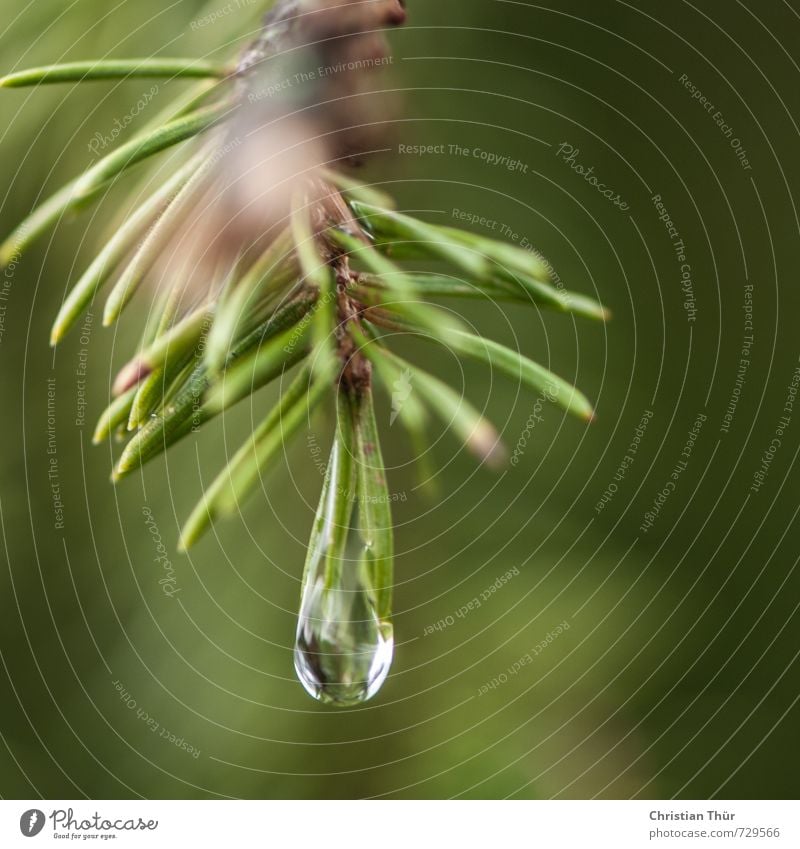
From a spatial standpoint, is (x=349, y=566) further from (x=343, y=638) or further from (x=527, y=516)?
(x=527, y=516)

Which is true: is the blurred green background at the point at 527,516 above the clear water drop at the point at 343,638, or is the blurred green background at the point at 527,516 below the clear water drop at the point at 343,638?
above

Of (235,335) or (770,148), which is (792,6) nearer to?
(770,148)

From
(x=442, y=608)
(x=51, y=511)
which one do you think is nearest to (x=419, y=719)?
(x=442, y=608)

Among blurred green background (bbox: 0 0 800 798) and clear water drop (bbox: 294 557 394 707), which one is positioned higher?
blurred green background (bbox: 0 0 800 798)

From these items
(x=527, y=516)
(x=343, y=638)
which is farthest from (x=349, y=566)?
(x=527, y=516)

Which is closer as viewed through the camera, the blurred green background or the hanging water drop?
the hanging water drop

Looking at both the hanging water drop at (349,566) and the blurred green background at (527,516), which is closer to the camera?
the hanging water drop at (349,566)
